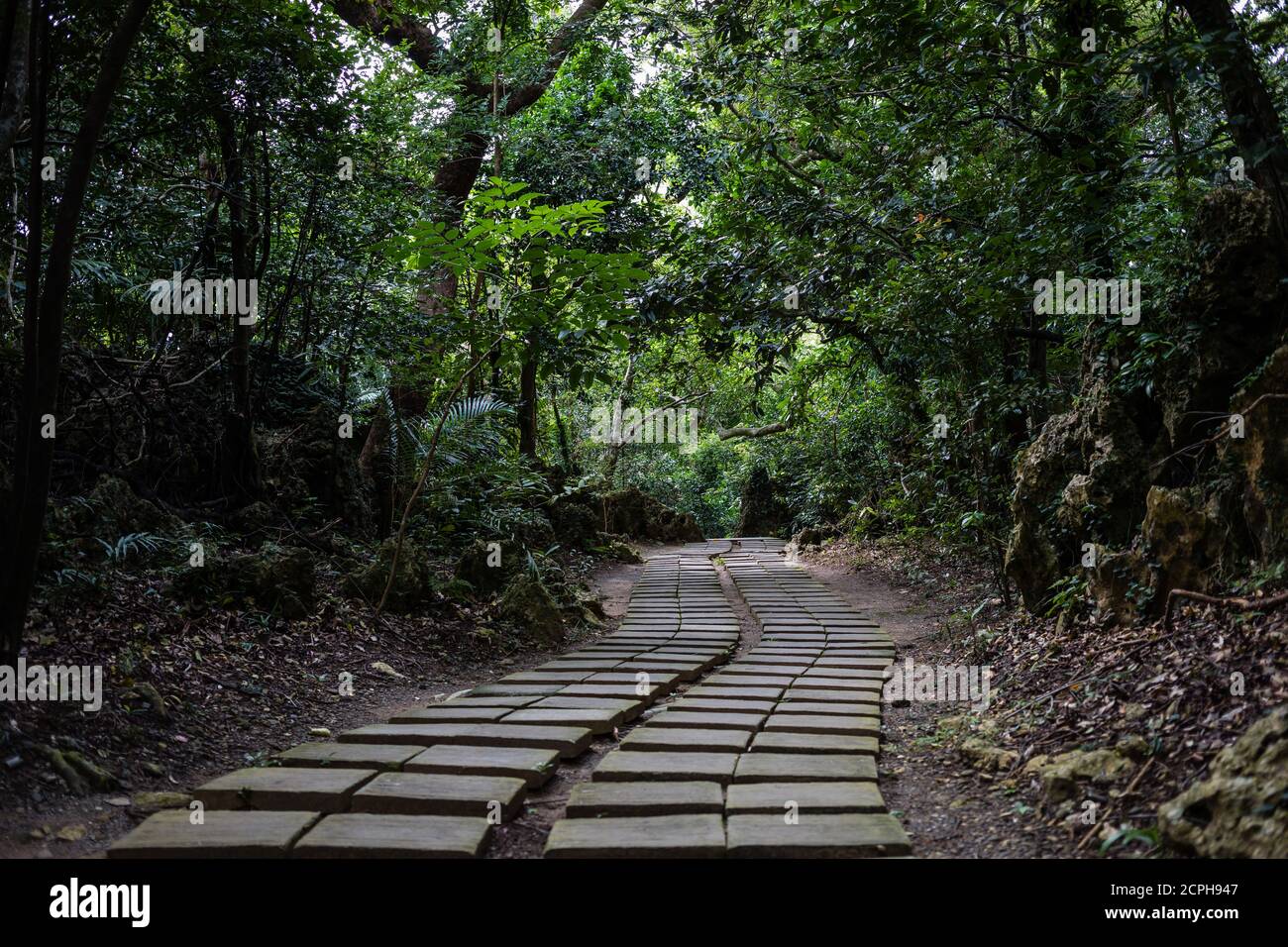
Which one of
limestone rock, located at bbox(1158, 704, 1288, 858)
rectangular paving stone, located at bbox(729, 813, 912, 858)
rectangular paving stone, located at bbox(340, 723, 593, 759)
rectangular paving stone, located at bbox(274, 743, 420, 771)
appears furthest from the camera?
rectangular paving stone, located at bbox(340, 723, 593, 759)

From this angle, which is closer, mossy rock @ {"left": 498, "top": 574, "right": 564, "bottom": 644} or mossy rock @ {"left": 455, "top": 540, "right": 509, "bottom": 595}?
mossy rock @ {"left": 498, "top": 574, "right": 564, "bottom": 644}

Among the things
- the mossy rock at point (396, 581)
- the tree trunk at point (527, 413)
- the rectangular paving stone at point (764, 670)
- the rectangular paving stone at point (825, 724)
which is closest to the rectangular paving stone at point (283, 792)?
the rectangular paving stone at point (825, 724)

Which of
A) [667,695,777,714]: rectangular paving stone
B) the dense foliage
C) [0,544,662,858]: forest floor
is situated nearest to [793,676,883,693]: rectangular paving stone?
[667,695,777,714]: rectangular paving stone

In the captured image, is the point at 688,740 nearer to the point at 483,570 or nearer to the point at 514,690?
the point at 514,690

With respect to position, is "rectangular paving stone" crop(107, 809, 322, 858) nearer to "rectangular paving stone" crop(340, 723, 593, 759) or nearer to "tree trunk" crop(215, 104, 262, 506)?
"rectangular paving stone" crop(340, 723, 593, 759)

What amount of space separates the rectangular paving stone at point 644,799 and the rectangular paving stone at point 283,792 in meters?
0.82

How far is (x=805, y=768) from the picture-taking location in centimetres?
343

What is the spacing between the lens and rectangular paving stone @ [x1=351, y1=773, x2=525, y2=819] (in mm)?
2980

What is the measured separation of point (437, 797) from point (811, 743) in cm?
165

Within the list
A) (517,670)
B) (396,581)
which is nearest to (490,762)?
(517,670)

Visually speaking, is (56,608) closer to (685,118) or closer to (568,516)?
(568,516)

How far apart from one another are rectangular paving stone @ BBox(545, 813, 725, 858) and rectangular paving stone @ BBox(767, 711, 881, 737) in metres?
1.29

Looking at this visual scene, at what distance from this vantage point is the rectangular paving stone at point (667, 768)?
10.8 ft
